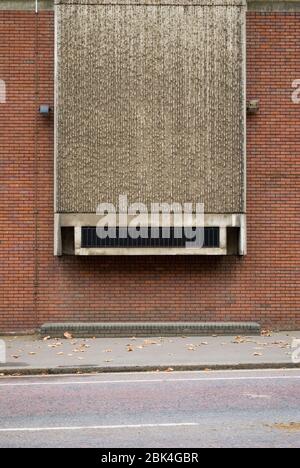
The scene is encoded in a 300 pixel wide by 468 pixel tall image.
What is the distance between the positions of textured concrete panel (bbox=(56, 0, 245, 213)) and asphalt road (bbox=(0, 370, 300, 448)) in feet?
16.6

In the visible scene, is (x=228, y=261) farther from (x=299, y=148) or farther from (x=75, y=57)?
(x=75, y=57)

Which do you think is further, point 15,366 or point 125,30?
point 125,30

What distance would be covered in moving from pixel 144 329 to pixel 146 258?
1.54 metres

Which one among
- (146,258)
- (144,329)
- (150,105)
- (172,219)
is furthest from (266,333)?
(150,105)

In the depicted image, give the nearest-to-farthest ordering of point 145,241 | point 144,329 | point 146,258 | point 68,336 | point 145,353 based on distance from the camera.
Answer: point 145,353
point 68,336
point 144,329
point 145,241
point 146,258

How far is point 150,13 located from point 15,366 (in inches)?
305

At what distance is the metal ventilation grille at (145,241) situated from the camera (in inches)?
686

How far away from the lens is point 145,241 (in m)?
17.5

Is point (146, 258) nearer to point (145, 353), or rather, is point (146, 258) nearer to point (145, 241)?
point (145, 241)

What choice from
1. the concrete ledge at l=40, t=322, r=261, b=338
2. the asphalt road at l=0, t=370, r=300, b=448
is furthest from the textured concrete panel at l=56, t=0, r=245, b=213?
the asphalt road at l=0, t=370, r=300, b=448

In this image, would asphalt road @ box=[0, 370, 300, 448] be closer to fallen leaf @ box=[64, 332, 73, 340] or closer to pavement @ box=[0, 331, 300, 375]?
pavement @ box=[0, 331, 300, 375]

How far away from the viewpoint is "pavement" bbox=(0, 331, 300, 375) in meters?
13.7

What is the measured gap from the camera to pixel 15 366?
13.8 meters
